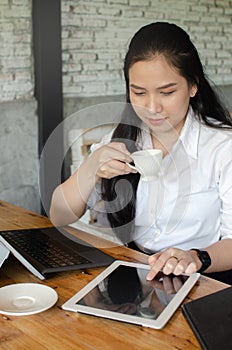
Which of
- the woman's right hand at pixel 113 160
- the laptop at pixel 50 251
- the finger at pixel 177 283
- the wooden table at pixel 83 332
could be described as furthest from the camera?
the woman's right hand at pixel 113 160

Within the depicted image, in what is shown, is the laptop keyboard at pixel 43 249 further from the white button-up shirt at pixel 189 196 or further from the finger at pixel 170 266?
the white button-up shirt at pixel 189 196

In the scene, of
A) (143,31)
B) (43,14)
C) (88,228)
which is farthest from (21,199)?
(143,31)

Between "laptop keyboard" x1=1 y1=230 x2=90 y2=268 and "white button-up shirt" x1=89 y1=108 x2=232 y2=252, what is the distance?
326 millimetres

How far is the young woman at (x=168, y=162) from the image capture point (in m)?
1.59

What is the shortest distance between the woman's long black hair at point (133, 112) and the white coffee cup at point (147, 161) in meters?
0.30

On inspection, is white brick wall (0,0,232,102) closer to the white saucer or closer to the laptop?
the laptop

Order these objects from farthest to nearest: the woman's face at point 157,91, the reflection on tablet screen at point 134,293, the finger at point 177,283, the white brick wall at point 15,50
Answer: the white brick wall at point 15,50 < the woman's face at point 157,91 < the finger at point 177,283 < the reflection on tablet screen at point 134,293

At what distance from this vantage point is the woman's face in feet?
5.14

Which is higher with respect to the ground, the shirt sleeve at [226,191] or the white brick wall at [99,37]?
the white brick wall at [99,37]

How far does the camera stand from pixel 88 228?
177 cm

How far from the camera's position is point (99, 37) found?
11.5 ft

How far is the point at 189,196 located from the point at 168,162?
4.9 inches

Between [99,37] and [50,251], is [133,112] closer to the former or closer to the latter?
[50,251]

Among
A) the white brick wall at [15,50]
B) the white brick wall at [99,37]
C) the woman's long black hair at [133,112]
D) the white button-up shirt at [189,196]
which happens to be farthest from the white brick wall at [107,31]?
the white button-up shirt at [189,196]
